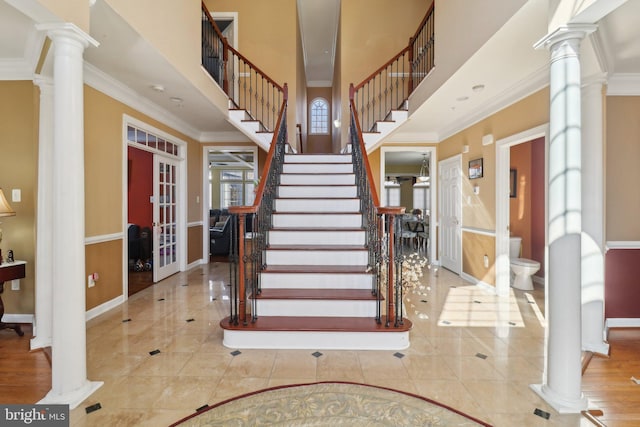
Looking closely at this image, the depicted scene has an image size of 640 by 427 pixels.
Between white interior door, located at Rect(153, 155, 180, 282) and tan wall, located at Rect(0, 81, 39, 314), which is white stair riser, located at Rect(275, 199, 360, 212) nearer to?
white interior door, located at Rect(153, 155, 180, 282)

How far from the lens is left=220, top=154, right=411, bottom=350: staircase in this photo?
8.78 ft

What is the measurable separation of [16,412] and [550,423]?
3.24 meters

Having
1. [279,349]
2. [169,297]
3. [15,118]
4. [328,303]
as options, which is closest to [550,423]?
[328,303]

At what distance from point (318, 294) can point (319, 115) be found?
334 inches

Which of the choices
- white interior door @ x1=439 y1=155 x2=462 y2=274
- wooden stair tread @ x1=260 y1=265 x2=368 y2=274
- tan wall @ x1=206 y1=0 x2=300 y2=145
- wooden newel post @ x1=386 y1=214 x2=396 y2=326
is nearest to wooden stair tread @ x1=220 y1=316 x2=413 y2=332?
wooden newel post @ x1=386 y1=214 x2=396 y2=326

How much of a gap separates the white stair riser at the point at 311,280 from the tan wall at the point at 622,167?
2622mm

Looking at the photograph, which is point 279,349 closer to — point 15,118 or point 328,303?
point 328,303

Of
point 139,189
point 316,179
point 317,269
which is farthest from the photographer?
point 139,189

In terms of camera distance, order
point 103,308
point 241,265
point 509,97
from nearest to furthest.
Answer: point 241,265 → point 103,308 → point 509,97

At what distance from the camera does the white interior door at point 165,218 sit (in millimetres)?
4988

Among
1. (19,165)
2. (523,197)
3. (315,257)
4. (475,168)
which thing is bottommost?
(315,257)

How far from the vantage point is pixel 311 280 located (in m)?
3.16

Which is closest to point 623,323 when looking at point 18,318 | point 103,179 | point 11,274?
point 103,179

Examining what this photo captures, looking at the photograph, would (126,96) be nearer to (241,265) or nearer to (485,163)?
(241,265)
